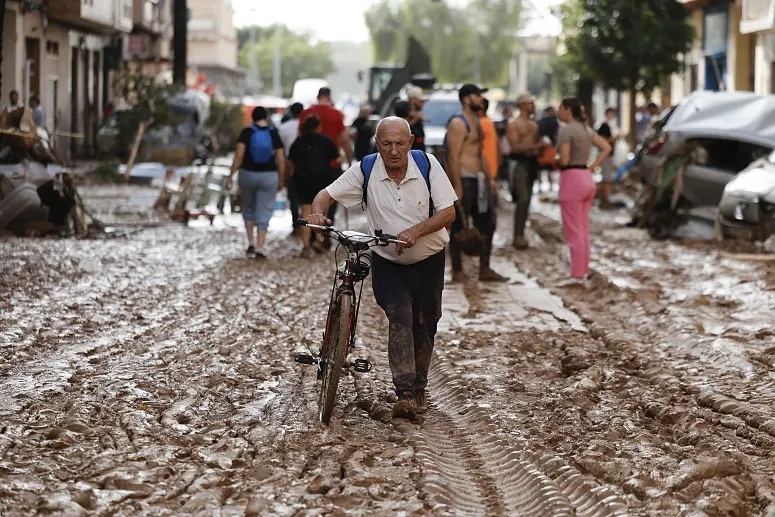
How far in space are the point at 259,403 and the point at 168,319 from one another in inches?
135

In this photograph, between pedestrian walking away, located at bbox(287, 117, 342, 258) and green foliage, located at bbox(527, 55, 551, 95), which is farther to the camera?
green foliage, located at bbox(527, 55, 551, 95)

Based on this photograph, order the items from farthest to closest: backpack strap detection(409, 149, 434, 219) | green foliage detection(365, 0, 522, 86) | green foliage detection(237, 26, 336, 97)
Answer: green foliage detection(237, 26, 336, 97), green foliage detection(365, 0, 522, 86), backpack strap detection(409, 149, 434, 219)

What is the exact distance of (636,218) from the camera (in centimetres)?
2091

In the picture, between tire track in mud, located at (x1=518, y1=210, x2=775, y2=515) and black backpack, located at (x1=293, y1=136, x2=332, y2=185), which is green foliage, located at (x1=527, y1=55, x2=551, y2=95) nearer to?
black backpack, located at (x1=293, y1=136, x2=332, y2=185)

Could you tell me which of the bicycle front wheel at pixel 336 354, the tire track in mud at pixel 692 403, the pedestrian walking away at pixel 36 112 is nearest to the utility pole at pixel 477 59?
the pedestrian walking away at pixel 36 112

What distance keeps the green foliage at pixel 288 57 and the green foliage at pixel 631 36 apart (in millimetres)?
116039

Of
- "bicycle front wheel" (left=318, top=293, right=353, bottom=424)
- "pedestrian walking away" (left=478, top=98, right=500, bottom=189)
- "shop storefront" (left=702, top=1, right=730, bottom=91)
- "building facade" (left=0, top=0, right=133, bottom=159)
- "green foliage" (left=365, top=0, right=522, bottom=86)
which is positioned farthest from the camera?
"green foliage" (left=365, top=0, right=522, bottom=86)

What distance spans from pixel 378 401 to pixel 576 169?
5.85 m

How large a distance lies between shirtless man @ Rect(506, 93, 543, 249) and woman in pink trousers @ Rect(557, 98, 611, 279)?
104 inches

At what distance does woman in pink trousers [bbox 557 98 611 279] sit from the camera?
44.0 ft

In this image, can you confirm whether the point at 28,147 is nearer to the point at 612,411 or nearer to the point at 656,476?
the point at 612,411

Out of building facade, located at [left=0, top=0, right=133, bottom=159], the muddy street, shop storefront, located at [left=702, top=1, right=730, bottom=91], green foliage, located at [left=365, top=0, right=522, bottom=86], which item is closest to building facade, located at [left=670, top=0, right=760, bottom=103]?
shop storefront, located at [left=702, top=1, right=730, bottom=91]

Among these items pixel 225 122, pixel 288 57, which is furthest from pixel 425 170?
pixel 288 57

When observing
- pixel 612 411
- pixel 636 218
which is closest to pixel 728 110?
pixel 636 218
